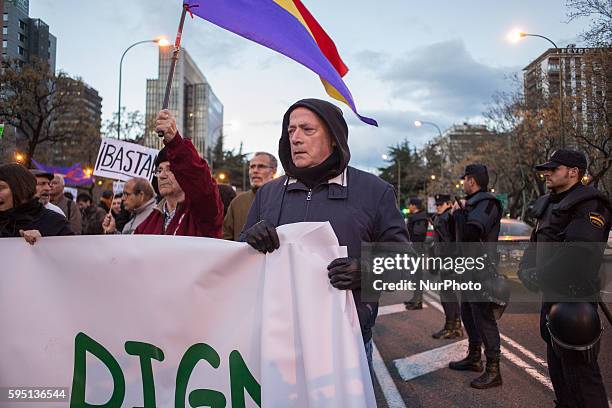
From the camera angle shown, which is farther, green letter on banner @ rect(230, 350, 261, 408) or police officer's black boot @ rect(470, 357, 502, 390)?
police officer's black boot @ rect(470, 357, 502, 390)

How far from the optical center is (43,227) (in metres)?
3.26

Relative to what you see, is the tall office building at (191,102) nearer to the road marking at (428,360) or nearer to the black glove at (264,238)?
the road marking at (428,360)

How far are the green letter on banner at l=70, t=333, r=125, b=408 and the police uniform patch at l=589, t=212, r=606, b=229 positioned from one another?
3.03 m

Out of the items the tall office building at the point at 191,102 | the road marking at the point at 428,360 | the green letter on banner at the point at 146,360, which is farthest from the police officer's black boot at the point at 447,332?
the tall office building at the point at 191,102

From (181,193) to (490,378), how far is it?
10.9 ft

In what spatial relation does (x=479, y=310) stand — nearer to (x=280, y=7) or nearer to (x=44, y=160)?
(x=280, y=7)

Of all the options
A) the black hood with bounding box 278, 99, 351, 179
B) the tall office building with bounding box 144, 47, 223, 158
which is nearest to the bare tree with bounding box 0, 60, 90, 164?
the black hood with bounding box 278, 99, 351, 179

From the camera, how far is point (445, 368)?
18.2 feet

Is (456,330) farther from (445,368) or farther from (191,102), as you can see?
(191,102)

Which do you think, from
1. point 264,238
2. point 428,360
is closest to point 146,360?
point 264,238

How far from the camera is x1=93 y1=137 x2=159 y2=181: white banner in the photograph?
Answer: 20.2 feet

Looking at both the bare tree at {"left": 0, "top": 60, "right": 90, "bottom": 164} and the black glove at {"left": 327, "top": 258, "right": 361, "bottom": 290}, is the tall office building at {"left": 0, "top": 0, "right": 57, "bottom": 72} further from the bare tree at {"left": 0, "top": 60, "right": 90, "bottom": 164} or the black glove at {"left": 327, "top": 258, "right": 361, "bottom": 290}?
the black glove at {"left": 327, "top": 258, "right": 361, "bottom": 290}

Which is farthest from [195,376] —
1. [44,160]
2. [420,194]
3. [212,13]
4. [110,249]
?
[420,194]

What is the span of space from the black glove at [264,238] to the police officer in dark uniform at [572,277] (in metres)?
A: 2.12
